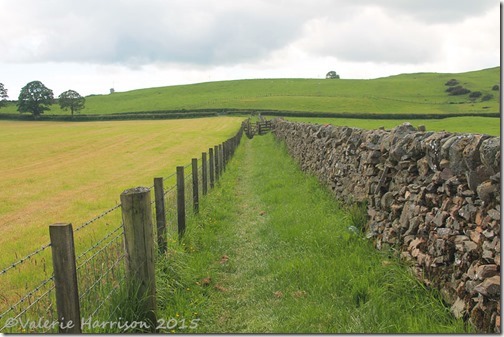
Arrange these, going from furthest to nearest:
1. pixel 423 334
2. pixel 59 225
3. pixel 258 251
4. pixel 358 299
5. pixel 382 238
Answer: pixel 258 251
pixel 382 238
pixel 358 299
pixel 423 334
pixel 59 225

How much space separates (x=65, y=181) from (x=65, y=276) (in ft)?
56.5

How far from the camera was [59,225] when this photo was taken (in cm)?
364

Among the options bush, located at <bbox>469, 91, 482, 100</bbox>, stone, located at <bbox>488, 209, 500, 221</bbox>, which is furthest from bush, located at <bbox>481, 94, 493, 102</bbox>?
stone, located at <bbox>488, 209, 500, 221</bbox>

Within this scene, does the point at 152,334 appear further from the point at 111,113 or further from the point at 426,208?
the point at 111,113

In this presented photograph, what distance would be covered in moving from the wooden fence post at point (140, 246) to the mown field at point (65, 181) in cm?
229

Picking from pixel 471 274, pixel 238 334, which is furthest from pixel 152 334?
pixel 471 274

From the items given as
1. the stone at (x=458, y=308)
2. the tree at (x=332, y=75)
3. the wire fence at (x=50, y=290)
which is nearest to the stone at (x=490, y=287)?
the stone at (x=458, y=308)

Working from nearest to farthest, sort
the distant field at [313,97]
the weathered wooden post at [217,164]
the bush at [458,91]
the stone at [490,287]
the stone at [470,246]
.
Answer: the stone at [490,287] < the stone at [470,246] < the weathered wooden post at [217,164] < the distant field at [313,97] < the bush at [458,91]

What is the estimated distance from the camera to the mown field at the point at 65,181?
962 centimetres

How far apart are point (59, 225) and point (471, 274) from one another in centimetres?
397

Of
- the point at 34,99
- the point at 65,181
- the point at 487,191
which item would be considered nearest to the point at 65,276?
the point at 487,191

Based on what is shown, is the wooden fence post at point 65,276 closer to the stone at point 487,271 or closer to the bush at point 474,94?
the stone at point 487,271

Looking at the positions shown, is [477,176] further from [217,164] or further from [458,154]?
[217,164]

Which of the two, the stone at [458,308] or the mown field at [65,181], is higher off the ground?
the stone at [458,308]
